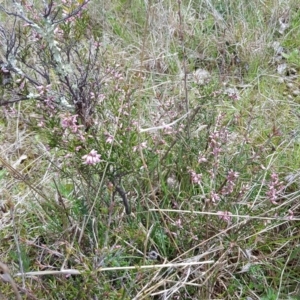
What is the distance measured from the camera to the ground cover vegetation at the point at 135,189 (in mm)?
1297

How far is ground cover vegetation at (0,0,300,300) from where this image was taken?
1297mm

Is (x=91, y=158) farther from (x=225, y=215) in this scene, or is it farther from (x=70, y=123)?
(x=225, y=215)

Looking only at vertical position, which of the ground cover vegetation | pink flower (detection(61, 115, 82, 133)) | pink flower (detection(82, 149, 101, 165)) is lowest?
the ground cover vegetation

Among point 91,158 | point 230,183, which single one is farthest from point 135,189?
point 91,158

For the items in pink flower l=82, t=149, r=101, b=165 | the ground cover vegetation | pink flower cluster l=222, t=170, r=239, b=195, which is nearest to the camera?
pink flower l=82, t=149, r=101, b=165

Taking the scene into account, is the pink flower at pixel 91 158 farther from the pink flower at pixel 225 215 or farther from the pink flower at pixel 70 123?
the pink flower at pixel 225 215

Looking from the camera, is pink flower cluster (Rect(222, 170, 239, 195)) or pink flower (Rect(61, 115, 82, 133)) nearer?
pink flower (Rect(61, 115, 82, 133))

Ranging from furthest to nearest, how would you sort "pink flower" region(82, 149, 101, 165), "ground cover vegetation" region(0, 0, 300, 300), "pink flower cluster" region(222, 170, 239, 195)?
"pink flower cluster" region(222, 170, 239, 195), "ground cover vegetation" region(0, 0, 300, 300), "pink flower" region(82, 149, 101, 165)

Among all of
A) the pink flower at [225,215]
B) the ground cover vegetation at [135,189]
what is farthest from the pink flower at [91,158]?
the pink flower at [225,215]

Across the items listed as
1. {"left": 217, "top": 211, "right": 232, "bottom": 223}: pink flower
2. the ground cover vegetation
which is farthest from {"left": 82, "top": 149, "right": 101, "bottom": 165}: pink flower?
{"left": 217, "top": 211, "right": 232, "bottom": 223}: pink flower

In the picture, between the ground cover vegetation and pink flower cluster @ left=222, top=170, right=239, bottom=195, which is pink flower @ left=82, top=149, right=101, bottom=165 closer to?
the ground cover vegetation

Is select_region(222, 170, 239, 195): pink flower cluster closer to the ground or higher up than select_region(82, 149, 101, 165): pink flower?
closer to the ground

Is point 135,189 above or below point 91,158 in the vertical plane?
below

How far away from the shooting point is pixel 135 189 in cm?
158
